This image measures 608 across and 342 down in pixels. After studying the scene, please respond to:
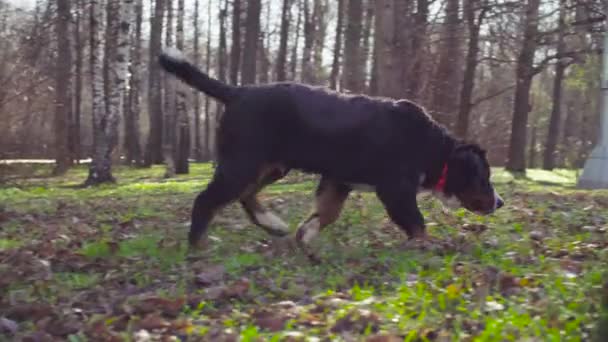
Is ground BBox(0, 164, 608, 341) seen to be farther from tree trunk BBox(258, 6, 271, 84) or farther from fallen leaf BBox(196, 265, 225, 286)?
tree trunk BBox(258, 6, 271, 84)

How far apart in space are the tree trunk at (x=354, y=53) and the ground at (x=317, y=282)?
9.14m

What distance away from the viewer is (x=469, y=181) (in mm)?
7234

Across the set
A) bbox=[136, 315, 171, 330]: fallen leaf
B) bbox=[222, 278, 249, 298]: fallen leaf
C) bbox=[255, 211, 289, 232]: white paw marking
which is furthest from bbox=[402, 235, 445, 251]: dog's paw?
bbox=[136, 315, 171, 330]: fallen leaf

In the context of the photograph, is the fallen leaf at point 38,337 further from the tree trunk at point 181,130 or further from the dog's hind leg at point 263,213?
the tree trunk at point 181,130

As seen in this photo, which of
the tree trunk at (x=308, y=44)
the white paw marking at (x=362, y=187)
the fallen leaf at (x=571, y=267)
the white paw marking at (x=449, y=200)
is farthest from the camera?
the tree trunk at (x=308, y=44)

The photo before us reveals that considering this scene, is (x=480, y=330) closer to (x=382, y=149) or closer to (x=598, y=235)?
(x=382, y=149)

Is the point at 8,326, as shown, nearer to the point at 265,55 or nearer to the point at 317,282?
the point at 317,282

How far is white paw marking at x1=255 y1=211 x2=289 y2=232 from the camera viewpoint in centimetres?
711

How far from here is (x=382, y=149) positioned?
6535 millimetres

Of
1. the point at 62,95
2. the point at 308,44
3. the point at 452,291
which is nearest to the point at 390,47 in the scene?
the point at 452,291

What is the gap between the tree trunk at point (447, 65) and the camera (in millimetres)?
16609

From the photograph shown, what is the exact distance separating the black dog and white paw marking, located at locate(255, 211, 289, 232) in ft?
0.94

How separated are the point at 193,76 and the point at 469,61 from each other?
1593 cm

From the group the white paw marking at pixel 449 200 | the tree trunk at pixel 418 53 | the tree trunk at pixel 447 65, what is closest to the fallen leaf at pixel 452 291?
the white paw marking at pixel 449 200
